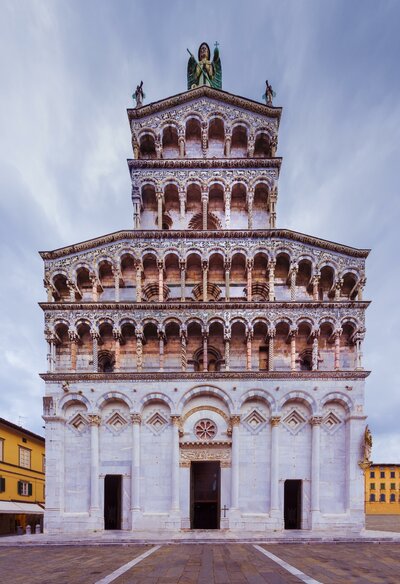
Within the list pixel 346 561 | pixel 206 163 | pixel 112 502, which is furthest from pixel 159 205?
pixel 346 561

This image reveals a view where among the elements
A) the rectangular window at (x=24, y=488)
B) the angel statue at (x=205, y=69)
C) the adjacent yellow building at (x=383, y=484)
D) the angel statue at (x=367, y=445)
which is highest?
the angel statue at (x=205, y=69)

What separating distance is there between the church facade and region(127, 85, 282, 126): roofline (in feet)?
14.8

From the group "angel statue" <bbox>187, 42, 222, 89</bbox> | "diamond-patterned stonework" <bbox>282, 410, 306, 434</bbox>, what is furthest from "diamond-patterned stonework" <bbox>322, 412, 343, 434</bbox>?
"angel statue" <bbox>187, 42, 222, 89</bbox>

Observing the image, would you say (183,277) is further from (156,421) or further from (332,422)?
(332,422)

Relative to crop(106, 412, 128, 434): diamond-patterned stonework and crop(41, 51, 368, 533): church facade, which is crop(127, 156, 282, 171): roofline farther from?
crop(106, 412, 128, 434): diamond-patterned stonework

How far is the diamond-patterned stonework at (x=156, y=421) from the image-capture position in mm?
29641

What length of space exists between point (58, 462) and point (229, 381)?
12633 millimetres

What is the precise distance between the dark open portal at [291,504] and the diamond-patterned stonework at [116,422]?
41.1ft

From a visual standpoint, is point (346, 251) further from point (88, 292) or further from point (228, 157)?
point (88, 292)

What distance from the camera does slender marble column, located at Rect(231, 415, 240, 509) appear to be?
2839 centimetres

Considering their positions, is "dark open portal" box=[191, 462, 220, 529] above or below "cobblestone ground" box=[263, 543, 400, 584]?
below

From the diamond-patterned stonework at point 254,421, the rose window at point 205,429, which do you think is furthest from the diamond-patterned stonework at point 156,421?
the diamond-patterned stonework at point 254,421

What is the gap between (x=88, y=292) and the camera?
33188mm

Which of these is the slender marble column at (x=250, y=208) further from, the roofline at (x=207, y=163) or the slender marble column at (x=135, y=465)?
the slender marble column at (x=135, y=465)
